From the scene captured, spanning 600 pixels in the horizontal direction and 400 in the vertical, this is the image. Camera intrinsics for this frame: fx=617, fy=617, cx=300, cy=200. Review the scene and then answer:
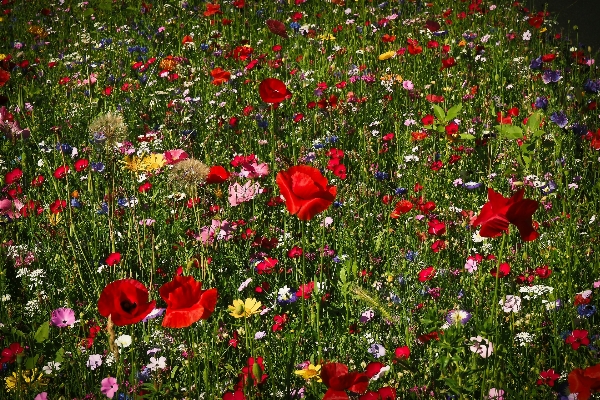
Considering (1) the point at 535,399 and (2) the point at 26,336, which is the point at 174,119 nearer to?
(2) the point at 26,336

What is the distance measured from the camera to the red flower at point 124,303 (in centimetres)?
134

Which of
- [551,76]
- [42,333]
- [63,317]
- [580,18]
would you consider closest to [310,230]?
[63,317]

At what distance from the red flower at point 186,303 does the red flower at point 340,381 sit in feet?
0.95

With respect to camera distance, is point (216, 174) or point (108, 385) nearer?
point (108, 385)

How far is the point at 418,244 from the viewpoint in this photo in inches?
99.8

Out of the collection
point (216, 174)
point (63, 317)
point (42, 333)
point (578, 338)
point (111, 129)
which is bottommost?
point (578, 338)

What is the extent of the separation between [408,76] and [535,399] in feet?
9.76

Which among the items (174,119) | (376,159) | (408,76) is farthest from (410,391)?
(408,76)

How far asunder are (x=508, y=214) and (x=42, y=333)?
142cm

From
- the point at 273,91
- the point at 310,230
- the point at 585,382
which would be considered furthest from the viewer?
the point at 310,230

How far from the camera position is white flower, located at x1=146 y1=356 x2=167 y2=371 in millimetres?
1874

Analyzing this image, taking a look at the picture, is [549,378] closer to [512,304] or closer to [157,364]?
[512,304]

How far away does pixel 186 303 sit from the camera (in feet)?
4.49

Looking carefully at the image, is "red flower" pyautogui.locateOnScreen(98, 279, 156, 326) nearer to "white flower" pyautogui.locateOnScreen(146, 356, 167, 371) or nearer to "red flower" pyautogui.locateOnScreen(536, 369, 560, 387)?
"white flower" pyautogui.locateOnScreen(146, 356, 167, 371)
